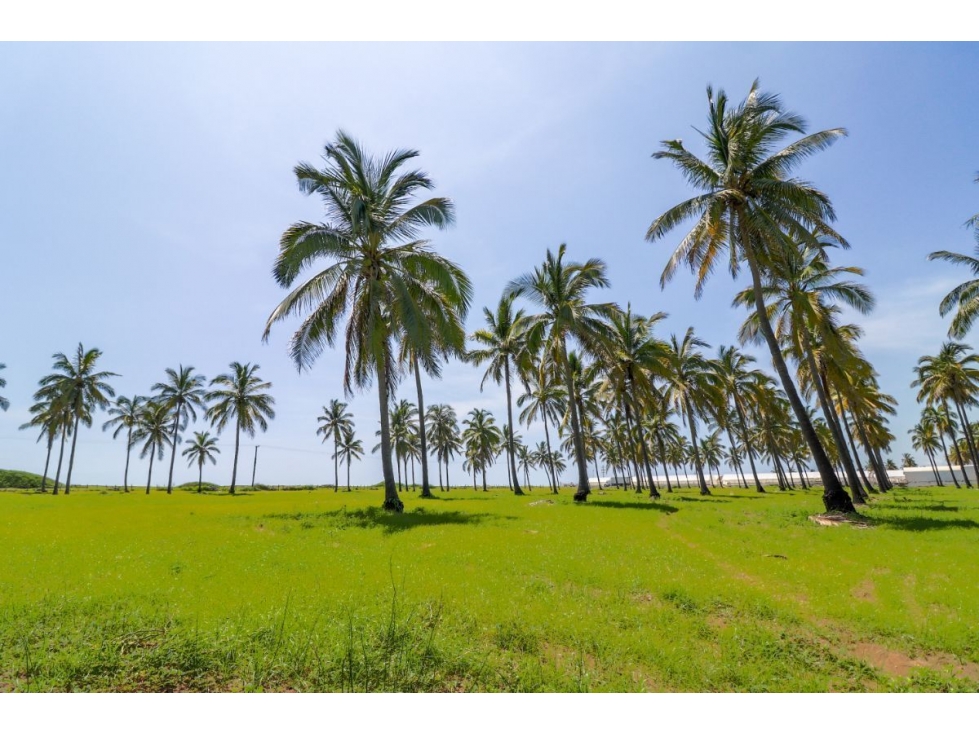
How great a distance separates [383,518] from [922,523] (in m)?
18.4

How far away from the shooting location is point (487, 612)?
6.96m

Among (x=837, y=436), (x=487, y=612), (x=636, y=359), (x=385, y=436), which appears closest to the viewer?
(x=487, y=612)

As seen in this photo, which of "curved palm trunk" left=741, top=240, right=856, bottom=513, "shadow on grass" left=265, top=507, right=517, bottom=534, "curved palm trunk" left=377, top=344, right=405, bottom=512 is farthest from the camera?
"curved palm trunk" left=377, top=344, right=405, bottom=512

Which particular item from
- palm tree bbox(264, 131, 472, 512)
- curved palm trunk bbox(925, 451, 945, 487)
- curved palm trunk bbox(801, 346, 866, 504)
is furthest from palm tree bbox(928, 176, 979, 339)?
curved palm trunk bbox(925, 451, 945, 487)

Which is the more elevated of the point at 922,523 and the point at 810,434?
the point at 810,434

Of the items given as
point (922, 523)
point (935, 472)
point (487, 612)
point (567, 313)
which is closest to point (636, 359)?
point (567, 313)

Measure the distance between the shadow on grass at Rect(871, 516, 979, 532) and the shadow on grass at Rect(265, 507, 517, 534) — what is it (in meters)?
12.7

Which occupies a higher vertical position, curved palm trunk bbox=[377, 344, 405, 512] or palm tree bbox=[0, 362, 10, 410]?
palm tree bbox=[0, 362, 10, 410]

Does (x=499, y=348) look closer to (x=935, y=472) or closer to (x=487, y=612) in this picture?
(x=487, y=612)

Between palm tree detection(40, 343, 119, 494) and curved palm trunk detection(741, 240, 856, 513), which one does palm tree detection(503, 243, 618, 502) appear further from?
palm tree detection(40, 343, 119, 494)

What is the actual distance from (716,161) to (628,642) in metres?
20.0

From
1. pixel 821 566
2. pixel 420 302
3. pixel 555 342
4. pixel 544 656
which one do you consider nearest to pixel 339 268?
pixel 420 302

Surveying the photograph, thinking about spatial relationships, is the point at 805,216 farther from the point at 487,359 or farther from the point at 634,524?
the point at 487,359

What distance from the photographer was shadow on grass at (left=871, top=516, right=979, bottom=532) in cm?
1379
